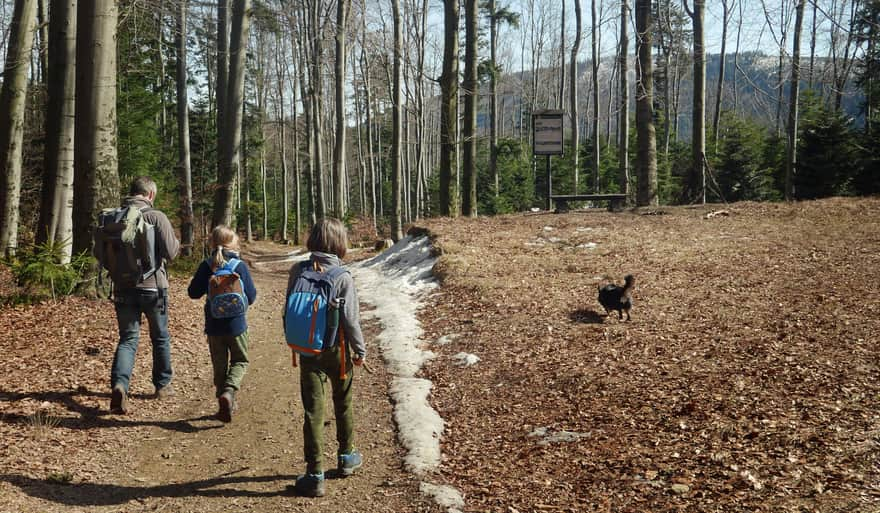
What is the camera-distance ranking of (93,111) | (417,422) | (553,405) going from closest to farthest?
1. (417,422)
2. (553,405)
3. (93,111)

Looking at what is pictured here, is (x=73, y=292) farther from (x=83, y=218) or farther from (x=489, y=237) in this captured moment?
(x=489, y=237)

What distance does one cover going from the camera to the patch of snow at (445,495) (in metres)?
4.12

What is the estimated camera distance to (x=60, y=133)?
32.5 feet

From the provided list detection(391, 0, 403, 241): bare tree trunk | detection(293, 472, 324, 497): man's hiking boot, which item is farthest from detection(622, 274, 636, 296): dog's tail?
detection(391, 0, 403, 241): bare tree trunk

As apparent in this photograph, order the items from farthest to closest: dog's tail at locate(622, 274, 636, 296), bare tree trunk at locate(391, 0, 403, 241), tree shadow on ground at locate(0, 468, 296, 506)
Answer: bare tree trunk at locate(391, 0, 403, 241), dog's tail at locate(622, 274, 636, 296), tree shadow on ground at locate(0, 468, 296, 506)

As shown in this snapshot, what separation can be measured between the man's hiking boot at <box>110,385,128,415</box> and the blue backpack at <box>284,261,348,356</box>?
7.20ft

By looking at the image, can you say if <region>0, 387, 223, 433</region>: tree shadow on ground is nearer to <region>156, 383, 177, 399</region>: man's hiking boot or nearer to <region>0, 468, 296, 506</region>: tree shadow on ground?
<region>156, 383, 177, 399</region>: man's hiking boot

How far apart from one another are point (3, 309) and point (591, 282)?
26.7 feet

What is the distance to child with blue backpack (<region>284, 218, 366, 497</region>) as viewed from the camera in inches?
165

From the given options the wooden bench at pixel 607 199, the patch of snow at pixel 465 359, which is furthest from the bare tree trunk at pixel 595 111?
the patch of snow at pixel 465 359

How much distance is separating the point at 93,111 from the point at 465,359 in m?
5.60

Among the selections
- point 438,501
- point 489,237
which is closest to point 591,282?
point 489,237

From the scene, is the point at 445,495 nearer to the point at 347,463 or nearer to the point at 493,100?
the point at 347,463

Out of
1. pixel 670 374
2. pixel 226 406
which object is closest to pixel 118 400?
pixel 226 406
